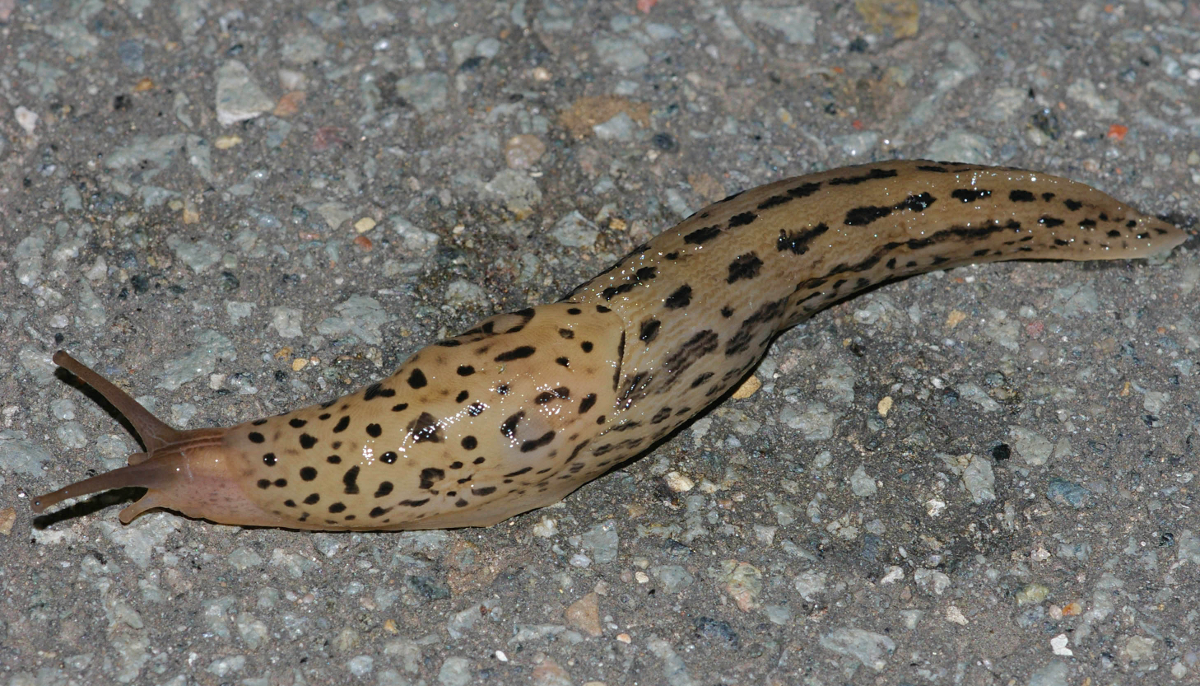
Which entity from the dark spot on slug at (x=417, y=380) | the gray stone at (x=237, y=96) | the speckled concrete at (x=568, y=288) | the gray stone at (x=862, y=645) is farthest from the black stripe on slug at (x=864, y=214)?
the gray stone at (x=237, y=96)

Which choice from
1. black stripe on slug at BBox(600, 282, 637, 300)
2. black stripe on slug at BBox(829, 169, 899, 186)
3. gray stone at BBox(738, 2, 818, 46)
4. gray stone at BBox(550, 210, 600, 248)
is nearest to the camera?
black stripe on slug at BBox(600, 282, 637, 300)

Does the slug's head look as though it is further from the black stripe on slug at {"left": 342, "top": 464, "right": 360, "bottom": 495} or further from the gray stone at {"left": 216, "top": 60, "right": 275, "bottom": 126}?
the gray stone at {"left": 216, "top": 60, "right": 275, "bottom": 126}

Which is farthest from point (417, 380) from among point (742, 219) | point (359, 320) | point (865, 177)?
point (865, 177)

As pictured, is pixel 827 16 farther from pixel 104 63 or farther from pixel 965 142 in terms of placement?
pixel 104 63

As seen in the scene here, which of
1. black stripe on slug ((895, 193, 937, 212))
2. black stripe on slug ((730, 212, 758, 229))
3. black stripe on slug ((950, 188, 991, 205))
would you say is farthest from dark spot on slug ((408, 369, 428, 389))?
black stripe on slug ((950, 188, 991, 205))

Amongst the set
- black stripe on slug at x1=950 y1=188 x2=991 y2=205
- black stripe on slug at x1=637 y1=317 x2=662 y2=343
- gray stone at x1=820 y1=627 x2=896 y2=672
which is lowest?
gray stone at x1=820 y1=627 x2=896 y2=672

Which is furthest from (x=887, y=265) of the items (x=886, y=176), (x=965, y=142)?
(x=965, y=142)

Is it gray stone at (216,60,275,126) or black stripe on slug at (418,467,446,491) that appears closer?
black stripe on slug at (418,467,446,491)
